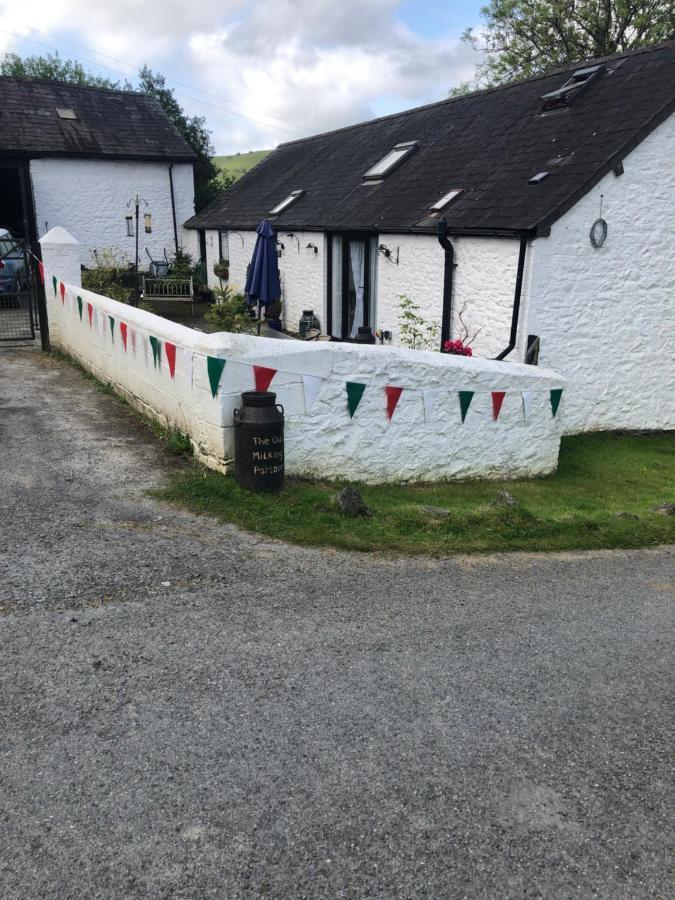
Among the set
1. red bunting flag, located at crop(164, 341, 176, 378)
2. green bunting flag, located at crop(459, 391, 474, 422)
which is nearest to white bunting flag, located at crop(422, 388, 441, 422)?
green bunting flag, located at crop(459, 391, 474, 422)

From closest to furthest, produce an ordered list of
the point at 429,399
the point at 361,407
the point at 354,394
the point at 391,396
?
the point at 354,394 → the point at 361,407 → the point at 391,396 → the point at 429,399

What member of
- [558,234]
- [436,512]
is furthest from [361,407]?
[558,234]

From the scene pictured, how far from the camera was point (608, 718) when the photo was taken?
13.6 ft

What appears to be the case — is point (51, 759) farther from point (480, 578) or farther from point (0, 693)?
point (480, 578)

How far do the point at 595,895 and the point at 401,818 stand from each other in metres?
0.85

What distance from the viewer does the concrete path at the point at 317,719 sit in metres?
3.09

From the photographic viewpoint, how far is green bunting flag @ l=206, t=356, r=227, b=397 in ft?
23.6

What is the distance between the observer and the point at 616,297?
1180 centimetres

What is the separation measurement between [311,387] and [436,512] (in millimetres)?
1845

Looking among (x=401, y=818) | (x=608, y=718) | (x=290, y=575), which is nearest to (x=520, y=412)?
(x=290, y=575)

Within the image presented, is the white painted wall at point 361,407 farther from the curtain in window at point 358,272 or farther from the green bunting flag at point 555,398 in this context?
the curtain in window at point 358,272

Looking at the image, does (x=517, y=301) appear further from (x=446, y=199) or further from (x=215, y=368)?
(x=215, y=368)

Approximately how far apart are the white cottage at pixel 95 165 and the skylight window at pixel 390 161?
1079 cm

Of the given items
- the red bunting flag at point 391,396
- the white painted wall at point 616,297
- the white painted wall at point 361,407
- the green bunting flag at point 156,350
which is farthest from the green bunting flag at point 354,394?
the white painted wall at point 616,297
